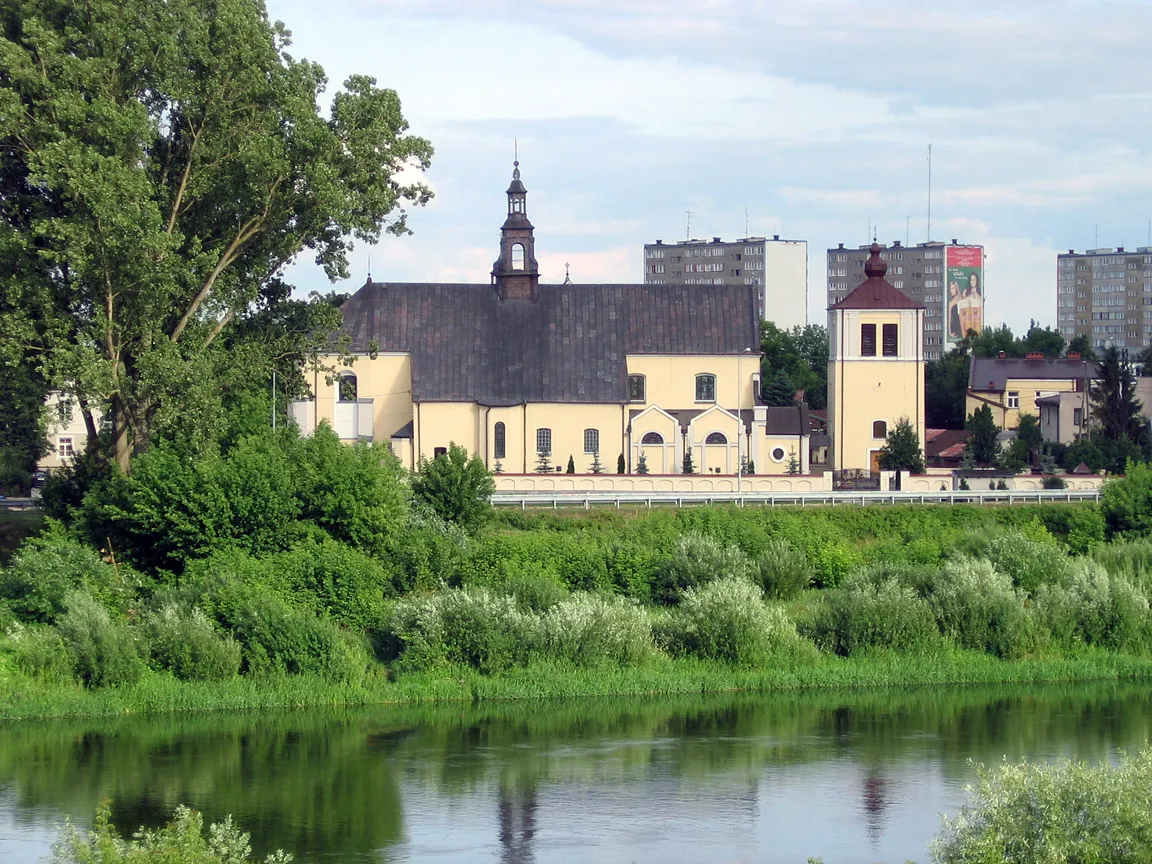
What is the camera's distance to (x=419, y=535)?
36625mm

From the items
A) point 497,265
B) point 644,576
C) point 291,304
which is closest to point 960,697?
point 644,576

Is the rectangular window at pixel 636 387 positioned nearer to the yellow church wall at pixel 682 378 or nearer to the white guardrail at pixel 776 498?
the yellow church wall at pixel 682 378

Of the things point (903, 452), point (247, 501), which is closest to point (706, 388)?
point (903, 452)

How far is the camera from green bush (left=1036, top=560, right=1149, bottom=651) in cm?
3391

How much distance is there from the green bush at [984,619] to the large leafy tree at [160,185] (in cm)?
1454

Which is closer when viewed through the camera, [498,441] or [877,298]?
[498,441]

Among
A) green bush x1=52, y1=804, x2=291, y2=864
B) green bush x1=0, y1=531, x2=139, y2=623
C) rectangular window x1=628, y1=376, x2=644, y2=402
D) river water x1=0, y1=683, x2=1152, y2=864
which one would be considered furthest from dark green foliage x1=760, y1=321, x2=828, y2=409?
green bush x1=52, y1=804, x2=291, y2=864

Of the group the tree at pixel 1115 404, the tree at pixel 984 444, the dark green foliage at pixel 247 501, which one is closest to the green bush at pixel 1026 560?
the dark green foliage at pixel 247 501

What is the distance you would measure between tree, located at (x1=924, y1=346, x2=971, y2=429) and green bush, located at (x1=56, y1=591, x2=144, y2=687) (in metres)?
63.4

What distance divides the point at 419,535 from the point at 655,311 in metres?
25.2

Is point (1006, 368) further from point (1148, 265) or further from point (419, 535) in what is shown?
point (1148, 265)

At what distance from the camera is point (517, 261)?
2343 inches

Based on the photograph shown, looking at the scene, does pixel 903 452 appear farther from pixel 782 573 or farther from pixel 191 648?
pixel 191 648

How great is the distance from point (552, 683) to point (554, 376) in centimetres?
2779
